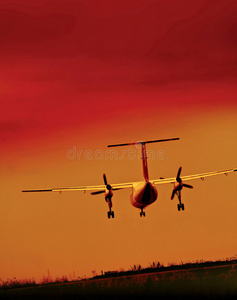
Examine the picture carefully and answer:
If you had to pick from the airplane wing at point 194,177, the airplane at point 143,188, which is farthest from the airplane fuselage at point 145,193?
the airplane wing at point 194,177

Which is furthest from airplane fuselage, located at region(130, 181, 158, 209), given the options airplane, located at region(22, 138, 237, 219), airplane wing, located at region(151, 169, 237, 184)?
airplane wing, located at region(151, 169, 237, 184)

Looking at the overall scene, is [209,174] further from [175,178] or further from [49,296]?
[49,296]

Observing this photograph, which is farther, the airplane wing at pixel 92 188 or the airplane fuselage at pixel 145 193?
the airplane wing at pixel 92 188

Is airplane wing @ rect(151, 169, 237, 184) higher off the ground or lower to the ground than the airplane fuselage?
higher

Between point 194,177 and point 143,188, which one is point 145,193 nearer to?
point 143,188

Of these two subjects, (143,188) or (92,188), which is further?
(92,188)

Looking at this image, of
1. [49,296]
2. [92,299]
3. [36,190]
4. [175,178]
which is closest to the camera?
[92,299]

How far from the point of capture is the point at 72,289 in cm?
4981

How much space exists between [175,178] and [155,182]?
10.2 ft

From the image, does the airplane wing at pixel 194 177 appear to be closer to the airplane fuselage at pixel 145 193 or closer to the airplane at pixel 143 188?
the airplane at pixel 143 188

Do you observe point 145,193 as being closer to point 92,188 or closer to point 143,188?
point 143,188

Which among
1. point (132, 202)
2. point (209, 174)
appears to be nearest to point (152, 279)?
point (132, 202)

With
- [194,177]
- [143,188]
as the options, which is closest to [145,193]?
[143,188]

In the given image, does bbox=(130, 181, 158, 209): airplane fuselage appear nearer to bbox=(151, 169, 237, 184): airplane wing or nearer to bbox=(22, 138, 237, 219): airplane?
bbox=(22, 138, 237, 219): airplane
